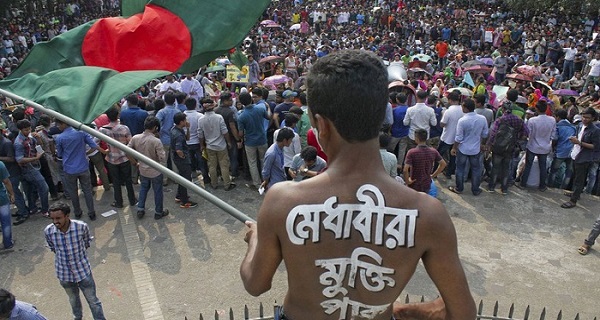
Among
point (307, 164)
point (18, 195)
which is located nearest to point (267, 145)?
point (307, 164)

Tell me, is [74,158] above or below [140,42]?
below

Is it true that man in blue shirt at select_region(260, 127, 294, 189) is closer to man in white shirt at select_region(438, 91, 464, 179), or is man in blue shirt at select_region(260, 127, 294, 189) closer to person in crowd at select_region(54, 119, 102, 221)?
person in crowd at select_region(54, 119, 102, 221)

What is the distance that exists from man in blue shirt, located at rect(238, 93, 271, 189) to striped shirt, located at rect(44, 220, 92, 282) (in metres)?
3.63

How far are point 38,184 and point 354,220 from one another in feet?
23.4

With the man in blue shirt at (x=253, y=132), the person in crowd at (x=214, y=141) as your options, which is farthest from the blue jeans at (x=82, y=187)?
the man in blue shirt at (x=253, y=132)

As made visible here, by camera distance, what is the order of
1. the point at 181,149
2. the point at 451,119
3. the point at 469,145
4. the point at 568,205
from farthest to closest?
the point at 451,119 → the point at 469,145 → the point at 568,205 → the point at 181,149

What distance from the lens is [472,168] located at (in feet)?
27.6

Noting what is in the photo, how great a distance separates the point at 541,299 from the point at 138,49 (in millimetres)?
4990

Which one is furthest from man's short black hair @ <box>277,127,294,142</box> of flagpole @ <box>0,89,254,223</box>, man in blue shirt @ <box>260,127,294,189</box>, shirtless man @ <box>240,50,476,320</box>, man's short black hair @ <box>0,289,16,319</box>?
shirtless man @ <box>240,50,476,320</box>

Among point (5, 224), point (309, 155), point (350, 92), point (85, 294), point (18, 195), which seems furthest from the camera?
point (18, 195)

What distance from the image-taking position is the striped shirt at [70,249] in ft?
16.0

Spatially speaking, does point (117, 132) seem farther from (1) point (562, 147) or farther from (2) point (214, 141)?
(1) point (562, 147)

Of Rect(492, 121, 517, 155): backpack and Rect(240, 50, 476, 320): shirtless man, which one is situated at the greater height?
Rect(240, 50, 476, 320): shirtless man

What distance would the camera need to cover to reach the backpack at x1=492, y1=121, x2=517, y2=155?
8.02 m
